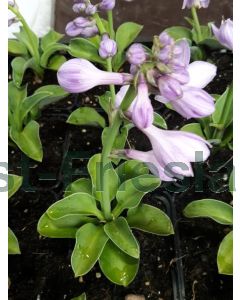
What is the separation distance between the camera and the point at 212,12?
1.81m

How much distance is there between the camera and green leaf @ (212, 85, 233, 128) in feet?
4.00

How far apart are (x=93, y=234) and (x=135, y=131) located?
45 cm

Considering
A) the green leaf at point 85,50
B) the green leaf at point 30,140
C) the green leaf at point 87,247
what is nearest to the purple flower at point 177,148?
the green leaf at point 87,247

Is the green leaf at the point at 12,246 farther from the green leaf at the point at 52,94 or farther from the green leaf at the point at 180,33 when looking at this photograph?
the green leaf at the point at 180,33

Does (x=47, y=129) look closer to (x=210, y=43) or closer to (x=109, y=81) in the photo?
(x=210, y=43)

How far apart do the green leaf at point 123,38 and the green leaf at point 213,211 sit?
22.3 inches

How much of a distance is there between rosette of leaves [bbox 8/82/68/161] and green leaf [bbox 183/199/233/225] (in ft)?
1.41

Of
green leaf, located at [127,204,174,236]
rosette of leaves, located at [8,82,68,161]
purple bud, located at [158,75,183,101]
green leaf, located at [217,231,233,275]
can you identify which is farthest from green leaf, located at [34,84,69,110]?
purple bud, located at [158,75,183,101]

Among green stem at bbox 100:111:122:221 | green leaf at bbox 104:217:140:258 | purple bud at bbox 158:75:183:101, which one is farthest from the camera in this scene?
green leaf at bbox 104:217:140:258

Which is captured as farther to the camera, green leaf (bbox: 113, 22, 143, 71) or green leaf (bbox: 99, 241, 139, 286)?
green leaf (bbox: 113, 22, 143, 71)

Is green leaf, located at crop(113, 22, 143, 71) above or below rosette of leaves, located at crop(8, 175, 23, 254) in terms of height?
above

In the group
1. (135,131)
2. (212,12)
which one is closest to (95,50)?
(135,131)

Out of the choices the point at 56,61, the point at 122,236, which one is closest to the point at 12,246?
the point at 122,236

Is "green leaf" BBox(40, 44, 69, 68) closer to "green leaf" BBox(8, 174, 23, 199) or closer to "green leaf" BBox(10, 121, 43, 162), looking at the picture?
"green leaf" BBox(10, 121, 43, 162)
